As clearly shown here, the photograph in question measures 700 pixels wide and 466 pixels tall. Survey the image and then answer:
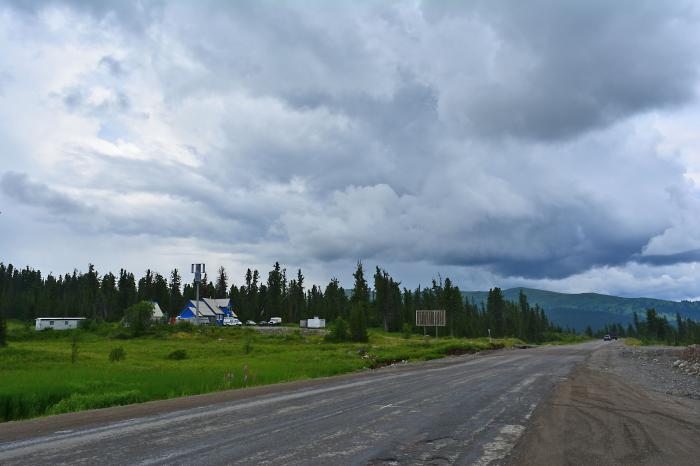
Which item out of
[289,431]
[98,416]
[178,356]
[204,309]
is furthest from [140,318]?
[289,431]

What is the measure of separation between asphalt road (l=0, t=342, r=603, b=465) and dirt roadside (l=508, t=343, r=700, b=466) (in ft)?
1.76

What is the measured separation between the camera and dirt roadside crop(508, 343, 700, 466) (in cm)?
811

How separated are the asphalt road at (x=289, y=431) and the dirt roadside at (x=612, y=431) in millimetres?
536

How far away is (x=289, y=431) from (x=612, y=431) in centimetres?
701

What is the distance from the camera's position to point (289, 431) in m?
10.0

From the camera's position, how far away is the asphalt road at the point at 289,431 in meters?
7.91

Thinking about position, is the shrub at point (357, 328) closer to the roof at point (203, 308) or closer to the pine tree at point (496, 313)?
the roof at point (203, 308)

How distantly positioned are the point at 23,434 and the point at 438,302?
12521 centimetres

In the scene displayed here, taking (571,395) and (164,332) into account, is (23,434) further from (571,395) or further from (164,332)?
(164,332)

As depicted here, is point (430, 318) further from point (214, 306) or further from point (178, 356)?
point (214, 306)

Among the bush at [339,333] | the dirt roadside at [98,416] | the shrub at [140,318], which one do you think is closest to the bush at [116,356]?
the dirt roadside at [98,416]

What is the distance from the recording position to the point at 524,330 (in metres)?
158

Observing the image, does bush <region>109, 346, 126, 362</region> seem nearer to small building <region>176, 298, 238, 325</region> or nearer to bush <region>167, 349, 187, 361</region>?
bush <region>167, 349, 187, 361</region>

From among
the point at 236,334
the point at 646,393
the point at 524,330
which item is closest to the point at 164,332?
the point at 236,334
